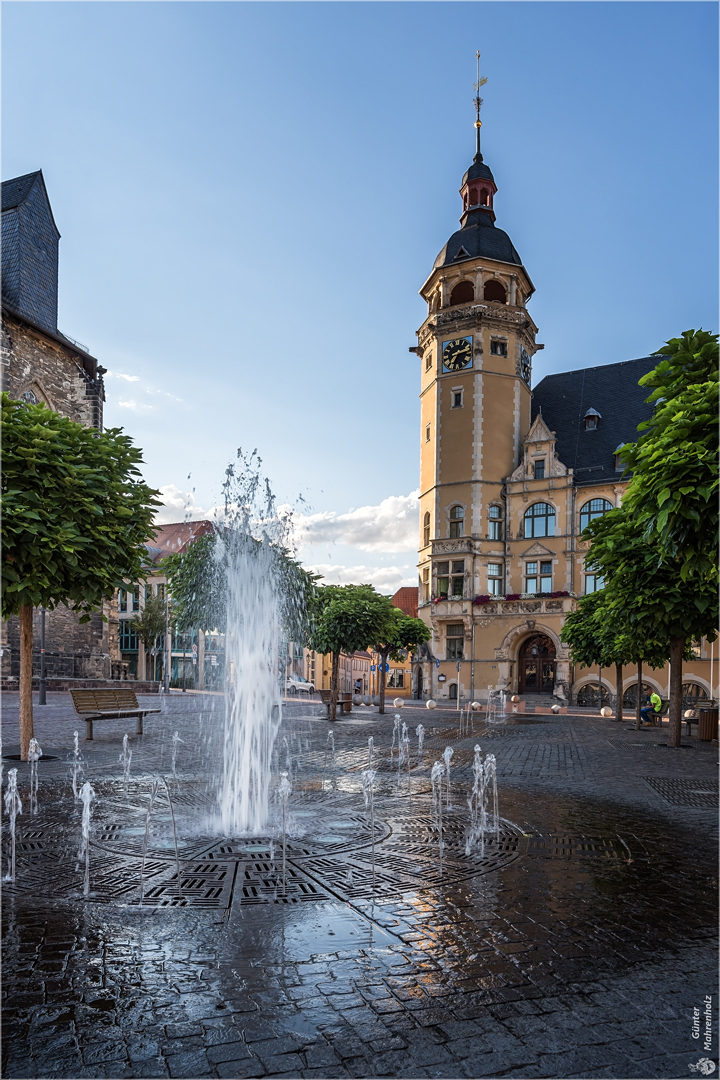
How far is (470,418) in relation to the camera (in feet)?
170

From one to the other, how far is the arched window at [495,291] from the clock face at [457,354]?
185 inches

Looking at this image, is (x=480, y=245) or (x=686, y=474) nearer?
(x=686, y=474)

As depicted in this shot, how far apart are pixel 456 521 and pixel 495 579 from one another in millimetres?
4670

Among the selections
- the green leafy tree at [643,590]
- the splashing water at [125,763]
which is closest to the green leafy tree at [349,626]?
the green leafy tree at [643,590]

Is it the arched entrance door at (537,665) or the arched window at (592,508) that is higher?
the arched window at (592,508)

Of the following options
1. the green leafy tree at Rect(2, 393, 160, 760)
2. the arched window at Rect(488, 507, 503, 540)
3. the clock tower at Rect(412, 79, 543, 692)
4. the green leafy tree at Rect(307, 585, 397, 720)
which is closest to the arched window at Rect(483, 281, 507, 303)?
the clock tower at Rect(412, 79, 543, 692)

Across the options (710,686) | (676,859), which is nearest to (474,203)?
(710,686)

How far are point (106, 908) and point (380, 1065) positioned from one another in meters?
2.56

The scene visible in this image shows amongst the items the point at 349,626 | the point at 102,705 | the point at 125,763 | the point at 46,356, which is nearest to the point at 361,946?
the point at 125,763

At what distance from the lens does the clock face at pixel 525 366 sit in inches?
2115

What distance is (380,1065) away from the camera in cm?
310

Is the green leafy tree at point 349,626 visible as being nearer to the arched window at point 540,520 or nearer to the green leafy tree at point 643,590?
the green leafy tree at point 643,590

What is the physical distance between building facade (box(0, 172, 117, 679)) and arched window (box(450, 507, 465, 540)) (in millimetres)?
22808

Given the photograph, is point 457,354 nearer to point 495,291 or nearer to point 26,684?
point 495,291
